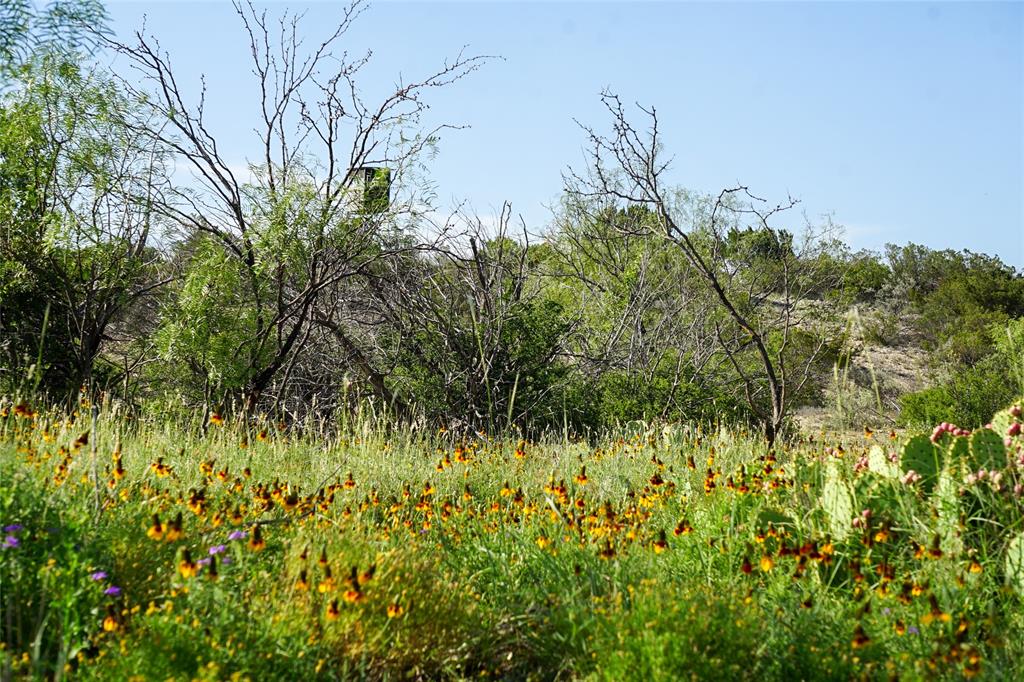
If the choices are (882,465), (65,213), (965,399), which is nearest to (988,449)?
(882,465)

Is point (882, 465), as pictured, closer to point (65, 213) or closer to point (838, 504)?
point (838, 504)

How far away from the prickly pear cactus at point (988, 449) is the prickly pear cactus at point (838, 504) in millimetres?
526

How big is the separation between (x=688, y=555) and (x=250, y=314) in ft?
16.8

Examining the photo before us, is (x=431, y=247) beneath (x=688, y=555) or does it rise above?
above

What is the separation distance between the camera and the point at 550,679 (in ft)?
8.84

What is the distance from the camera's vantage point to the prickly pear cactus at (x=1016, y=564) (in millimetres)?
3010

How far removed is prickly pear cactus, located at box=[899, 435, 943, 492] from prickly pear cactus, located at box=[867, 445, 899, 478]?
0.18 feet

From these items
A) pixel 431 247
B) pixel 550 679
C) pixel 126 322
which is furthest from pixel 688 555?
pixel 126 322

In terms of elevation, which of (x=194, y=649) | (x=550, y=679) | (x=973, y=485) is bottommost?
(x=550, y=679)

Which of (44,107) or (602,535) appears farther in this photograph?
(44,107)

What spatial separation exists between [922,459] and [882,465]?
17 centimetres

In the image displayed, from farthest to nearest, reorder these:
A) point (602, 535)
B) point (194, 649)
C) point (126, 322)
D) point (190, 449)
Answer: point (126, 322) < point (190, 449) < point (602, 535) < point (194, 649)

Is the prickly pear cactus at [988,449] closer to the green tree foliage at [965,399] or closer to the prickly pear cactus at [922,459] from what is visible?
A: the prickly pear cactus at [922,459]

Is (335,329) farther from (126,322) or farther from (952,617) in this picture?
(952,617)
